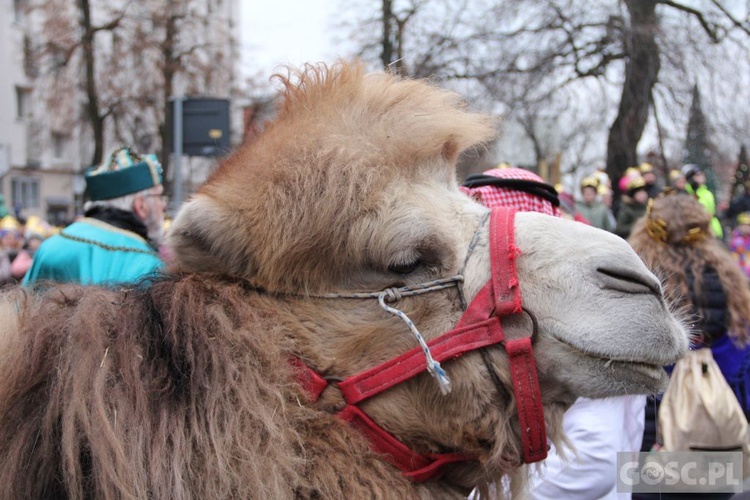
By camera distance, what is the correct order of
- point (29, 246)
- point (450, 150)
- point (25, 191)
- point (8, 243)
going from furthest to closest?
point (25, 191)
point (8, 243)
point (29, 246)
point (450, 150)

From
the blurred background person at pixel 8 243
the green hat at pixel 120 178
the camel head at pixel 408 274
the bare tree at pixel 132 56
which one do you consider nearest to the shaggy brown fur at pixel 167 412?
the camel head at pixel 408 274

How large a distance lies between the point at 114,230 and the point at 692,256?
325 cm

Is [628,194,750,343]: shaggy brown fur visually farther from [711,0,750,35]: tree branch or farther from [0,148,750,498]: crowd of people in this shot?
[711,0,750,35]: tree branch

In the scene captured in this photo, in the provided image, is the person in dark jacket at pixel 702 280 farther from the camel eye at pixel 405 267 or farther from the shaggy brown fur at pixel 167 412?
the shaggy brown fur at pixel 167 412

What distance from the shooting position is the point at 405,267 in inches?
74.9

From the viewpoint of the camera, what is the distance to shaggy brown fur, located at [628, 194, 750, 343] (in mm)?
3850

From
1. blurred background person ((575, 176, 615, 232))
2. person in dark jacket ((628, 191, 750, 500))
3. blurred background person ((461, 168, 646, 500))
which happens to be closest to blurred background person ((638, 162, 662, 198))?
blurred background person ((575, 176, 615, 232))

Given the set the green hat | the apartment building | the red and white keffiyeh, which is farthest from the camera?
the apartment building

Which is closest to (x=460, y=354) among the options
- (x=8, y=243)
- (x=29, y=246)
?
(x=29, y=246)

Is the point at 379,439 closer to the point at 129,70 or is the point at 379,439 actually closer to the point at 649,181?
the point at 649,181

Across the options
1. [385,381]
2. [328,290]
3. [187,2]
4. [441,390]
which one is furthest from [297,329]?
[187,2]

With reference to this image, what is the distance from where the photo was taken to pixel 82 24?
65.6ft

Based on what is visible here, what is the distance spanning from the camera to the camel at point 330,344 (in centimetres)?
169

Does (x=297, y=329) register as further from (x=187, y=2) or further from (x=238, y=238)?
(x=187, y=2)
